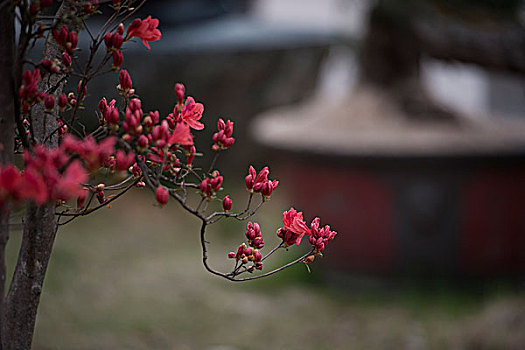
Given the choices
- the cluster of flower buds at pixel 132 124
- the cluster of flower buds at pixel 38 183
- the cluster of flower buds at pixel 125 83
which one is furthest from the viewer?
the cluster of flower buds at pixel 125 83

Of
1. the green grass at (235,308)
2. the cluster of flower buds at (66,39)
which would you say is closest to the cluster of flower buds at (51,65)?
the cluster of flower buds at (66,39)

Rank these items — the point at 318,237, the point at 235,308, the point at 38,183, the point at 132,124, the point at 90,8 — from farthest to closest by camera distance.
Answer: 1. the point at 235,308
2. the point at 318,237
3. the point at 90,8
4. the point at 132,124
5. the point at 38,183

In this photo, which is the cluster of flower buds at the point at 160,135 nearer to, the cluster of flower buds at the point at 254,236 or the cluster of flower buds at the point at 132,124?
the cluster of flower buds at the point at 132,124

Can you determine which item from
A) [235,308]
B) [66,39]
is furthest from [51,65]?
[235,308]

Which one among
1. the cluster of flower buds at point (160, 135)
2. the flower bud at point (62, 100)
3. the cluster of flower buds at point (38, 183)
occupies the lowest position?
the flower bud at point (62, 100)

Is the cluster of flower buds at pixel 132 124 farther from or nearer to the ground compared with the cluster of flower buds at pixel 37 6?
nearer to the ground

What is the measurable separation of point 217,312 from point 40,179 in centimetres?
213

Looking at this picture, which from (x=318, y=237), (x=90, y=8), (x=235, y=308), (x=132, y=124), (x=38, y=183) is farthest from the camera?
(x=235, y=308)

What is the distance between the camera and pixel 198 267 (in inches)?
128

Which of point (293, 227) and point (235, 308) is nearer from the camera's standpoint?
point (293, 227)

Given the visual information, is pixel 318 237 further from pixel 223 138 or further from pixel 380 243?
pixel 380 243

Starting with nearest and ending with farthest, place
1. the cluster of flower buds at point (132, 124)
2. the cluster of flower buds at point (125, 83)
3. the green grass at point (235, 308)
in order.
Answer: the cluster of flower buds at point (132, 124), the cluster of flower buds at point (125, 83), the green grass at point (235, 308)

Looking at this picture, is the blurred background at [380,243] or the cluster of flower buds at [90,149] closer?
the cluster of flower buds at [90,149]

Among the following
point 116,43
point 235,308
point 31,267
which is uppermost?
point 116,43
